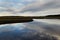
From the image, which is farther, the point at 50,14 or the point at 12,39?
the point at 50,14

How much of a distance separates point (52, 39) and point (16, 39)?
5.58 feet

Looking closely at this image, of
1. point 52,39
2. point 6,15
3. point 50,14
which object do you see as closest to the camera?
point 52,39

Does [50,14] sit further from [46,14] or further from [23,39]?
[23,39]

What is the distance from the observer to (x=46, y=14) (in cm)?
2828

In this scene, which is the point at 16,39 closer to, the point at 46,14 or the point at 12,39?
the point at 12,39

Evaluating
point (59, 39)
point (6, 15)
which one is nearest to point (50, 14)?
point (6, 15)

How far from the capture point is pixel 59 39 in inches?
235

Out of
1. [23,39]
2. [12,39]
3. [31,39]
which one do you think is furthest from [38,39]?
[12,39]

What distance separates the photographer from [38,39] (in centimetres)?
599

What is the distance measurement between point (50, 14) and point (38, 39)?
21.3 m

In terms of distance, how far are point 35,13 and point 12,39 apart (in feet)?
70.7

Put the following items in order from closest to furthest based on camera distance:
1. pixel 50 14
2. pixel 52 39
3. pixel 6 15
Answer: pixel 52 39
pixel 50 14
pixel 6 15

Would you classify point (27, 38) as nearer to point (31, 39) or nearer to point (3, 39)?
point (31, 39)

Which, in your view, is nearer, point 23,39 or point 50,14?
point 23,39
